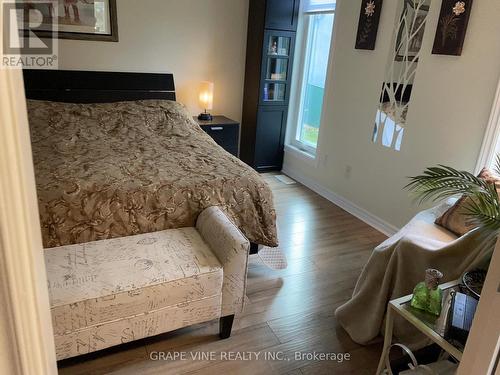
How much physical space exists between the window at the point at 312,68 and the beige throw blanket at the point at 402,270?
2327mm

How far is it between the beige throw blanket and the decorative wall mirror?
1254 mm

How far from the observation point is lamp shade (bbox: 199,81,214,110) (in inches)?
166

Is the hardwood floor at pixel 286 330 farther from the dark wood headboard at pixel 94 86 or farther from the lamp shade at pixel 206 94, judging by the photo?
the dark wood headboard at pixel 94 86

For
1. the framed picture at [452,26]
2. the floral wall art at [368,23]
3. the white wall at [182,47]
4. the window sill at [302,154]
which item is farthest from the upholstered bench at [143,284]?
the white wall at [182,47]

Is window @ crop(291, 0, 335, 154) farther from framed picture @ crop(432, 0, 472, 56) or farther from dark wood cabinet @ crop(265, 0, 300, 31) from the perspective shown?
framed picture @ crop(432, 0, 472, 56)

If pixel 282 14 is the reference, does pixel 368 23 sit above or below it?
below

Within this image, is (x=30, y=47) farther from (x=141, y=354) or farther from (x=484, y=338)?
(x=484, y=338)

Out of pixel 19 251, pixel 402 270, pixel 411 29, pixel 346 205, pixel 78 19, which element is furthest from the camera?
pixel 346 205

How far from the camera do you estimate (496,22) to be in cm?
243

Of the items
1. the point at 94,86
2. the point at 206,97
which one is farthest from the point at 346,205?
the point at 94,86

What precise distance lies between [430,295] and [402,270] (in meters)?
0.43

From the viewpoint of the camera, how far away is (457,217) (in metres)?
2.15

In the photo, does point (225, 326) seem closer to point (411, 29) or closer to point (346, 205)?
point (346, 205)

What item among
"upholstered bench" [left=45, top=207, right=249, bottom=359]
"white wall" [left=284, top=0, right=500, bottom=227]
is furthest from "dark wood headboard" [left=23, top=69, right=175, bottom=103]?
"upholstered bench" [left=45, top=207, right=249, bottom=359]
